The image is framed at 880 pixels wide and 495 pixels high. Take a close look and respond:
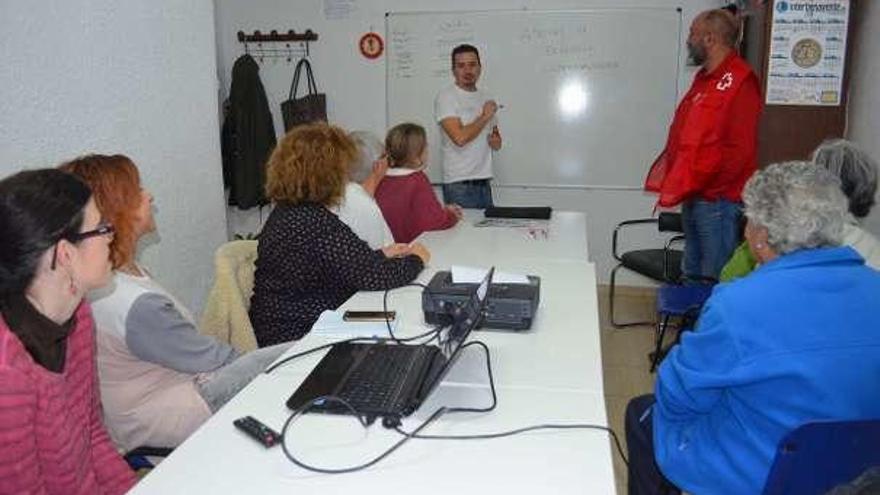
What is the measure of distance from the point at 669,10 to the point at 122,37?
331cm

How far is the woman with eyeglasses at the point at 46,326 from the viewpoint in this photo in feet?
3.81

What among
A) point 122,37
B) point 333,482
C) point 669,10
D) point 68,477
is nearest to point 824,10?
point 669,10

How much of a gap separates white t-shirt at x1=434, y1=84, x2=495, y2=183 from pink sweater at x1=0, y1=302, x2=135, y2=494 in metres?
3.08

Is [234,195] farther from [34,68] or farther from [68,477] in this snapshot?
[68,477]

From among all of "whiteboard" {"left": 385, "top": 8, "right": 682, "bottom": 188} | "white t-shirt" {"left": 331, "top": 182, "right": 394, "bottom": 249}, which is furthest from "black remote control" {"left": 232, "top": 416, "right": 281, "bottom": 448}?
"whiteboard" {"left": 385, "top": 8, "right": 682, "bottom": 188}

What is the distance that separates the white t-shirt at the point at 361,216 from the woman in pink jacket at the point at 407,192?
45 centimetres

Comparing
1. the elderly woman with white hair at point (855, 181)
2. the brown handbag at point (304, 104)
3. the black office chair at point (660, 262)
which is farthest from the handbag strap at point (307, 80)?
the elderly woman with white hair at point (855, 181)

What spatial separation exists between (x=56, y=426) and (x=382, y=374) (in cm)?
62

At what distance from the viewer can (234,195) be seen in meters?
4.81

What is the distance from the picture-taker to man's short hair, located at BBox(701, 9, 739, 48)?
3217mm

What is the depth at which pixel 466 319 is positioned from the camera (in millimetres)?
1716

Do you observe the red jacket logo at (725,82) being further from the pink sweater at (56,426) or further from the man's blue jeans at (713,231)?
the pink sweater at (56,426)

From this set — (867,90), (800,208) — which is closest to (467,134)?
(867,90)

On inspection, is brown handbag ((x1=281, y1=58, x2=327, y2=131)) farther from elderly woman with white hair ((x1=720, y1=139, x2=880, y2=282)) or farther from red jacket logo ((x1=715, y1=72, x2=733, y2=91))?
elderly woman with white hair ((x1=720, y1=139, x2=880, y2=282))
